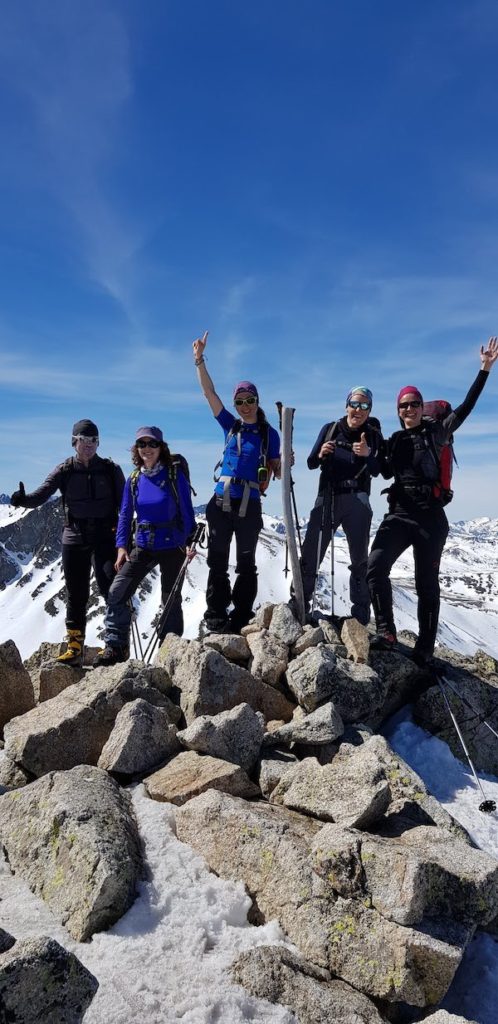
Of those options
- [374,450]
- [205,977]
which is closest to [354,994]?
[205,977]

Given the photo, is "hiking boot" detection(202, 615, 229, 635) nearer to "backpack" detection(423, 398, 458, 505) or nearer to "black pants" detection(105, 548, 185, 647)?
"black pants" detection(105, 548, 185, 647)

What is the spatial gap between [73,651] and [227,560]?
3449mm

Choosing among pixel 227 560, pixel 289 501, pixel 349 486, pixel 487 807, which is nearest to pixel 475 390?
pixel 349 486

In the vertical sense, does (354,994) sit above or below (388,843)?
below

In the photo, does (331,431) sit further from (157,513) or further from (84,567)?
(84,567)

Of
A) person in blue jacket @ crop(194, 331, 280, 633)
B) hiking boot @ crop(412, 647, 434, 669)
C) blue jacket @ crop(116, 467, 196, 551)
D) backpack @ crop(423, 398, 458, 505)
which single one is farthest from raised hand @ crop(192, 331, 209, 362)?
hiking boot @ crop(412, 647, 434, 669)

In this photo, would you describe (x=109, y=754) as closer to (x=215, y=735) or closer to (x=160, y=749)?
(x=160, y=749)

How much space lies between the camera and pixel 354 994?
15.1 feet

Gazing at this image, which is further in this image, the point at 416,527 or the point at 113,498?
the point at 113,498

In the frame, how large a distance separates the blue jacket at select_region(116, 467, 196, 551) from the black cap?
1206 millimetres

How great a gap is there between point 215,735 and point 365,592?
15.5ft

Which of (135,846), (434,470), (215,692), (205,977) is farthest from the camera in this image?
(434,470)

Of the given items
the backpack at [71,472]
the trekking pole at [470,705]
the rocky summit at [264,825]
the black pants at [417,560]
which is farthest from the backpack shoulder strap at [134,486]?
the trekking pole at [470,705]

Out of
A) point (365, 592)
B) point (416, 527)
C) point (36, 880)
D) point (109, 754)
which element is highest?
point (416, 527)
